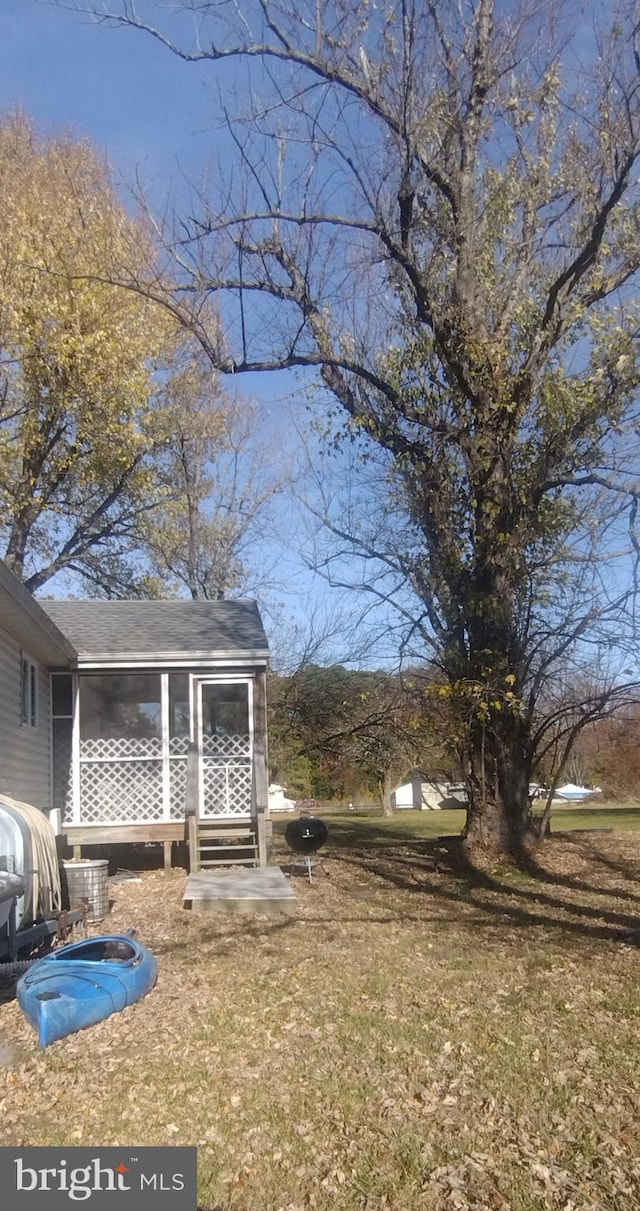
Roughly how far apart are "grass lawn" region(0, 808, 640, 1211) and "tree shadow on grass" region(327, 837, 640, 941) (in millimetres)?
101

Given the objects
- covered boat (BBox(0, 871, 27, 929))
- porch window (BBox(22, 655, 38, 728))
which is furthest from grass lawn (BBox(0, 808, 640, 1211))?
porch window (BBox(22, 655, 38, 728))

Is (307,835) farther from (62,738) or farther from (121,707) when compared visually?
(121,707)

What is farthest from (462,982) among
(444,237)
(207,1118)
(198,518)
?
(198,518)

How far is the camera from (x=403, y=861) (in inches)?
545

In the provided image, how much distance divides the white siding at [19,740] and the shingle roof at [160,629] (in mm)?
1055

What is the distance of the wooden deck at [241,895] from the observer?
987 centimetres

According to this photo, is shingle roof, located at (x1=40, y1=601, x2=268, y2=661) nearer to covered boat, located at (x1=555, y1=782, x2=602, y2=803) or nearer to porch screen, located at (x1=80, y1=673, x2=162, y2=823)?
porch screen, located at (x1=80, y1=673, x2=162, y2=823)

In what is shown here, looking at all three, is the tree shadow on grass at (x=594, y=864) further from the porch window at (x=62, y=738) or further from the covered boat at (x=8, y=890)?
the porch window at (x=62, y=738)

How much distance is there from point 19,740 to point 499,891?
19.7 feet

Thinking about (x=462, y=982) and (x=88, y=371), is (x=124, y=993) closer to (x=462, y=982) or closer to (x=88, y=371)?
(x=462, y=982)

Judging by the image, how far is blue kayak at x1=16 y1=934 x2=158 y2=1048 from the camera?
5.75m
